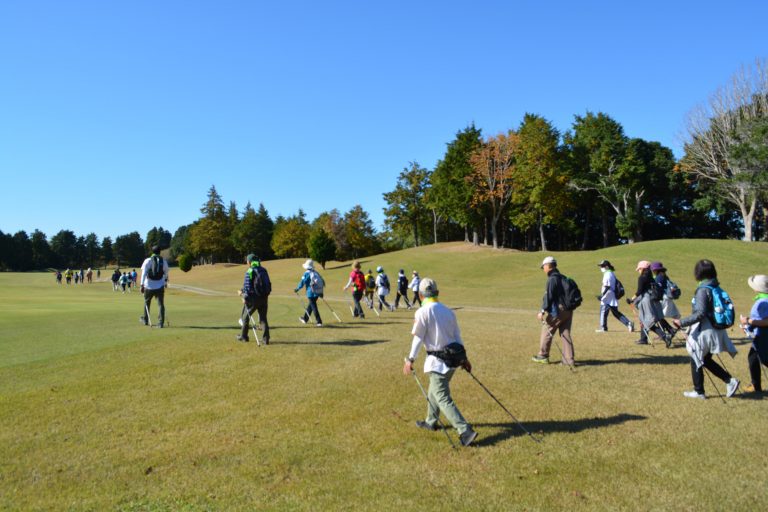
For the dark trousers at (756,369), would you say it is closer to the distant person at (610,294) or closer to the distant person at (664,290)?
the distant person at (664,290)

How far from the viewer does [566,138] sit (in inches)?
2618

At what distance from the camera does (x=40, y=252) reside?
377ft

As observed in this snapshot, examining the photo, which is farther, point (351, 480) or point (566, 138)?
point (566, 138)

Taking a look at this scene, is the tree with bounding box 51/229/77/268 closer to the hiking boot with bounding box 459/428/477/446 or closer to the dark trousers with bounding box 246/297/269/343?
the dark trousers with bounding box 246/297/269/343

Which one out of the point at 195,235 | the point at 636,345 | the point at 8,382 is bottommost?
the point at 636,345

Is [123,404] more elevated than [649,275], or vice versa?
[649,275]

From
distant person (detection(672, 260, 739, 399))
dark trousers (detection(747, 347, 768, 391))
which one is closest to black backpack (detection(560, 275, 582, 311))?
distant person (detection(672, 260, 739, 399))

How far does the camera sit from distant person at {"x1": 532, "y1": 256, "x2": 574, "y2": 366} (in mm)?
10172

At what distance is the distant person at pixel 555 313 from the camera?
1017 cm

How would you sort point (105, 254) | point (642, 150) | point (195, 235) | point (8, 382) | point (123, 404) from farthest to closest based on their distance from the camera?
point (105, 254)
point (195, 235)
point (642, 150)
point (8, 382)
point (123, 404)

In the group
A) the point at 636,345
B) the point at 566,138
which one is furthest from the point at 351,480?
the point at 566,138

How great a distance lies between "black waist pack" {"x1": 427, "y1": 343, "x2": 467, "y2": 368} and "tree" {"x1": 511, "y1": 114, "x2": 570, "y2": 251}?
53906mm

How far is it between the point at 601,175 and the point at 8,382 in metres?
63.8

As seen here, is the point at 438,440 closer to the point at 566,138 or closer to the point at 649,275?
the point at 649,275
